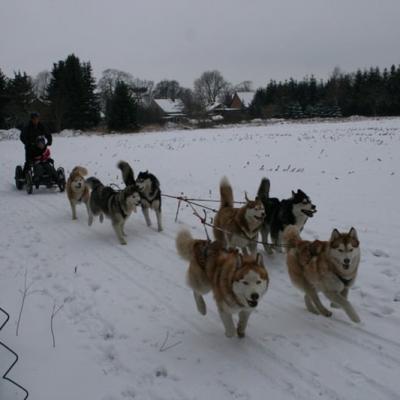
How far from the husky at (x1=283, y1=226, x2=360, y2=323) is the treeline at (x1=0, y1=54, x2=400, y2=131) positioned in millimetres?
36254

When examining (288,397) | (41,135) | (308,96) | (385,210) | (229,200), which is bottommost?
(288,397)

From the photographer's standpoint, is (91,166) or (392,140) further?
(392,140)

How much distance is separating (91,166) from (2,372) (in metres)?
12.9

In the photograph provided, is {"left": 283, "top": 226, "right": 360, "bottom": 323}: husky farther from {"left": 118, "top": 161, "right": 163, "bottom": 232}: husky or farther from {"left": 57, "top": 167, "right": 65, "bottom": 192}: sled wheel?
{"left": 57, "top": 167, "right": 65, "bottom": 192}: sled wheel

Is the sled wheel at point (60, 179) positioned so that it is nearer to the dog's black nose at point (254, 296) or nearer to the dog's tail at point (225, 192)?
the dog's tail at point (225, 192)

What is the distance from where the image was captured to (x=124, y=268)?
17.8ft

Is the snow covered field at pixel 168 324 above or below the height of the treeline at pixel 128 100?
below

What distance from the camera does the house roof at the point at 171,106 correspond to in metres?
70.8

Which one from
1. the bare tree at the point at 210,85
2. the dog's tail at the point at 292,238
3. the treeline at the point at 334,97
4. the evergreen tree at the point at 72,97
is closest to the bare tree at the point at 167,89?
the bare tree at the point at 210,85

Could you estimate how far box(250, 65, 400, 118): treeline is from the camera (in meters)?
49.3

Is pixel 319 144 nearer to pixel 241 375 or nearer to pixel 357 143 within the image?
pixel 357 143

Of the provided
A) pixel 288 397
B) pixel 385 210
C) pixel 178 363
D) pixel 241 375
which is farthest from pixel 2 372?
pixel 385 210

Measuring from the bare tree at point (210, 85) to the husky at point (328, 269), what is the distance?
82359 mm

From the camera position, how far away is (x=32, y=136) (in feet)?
35.7
